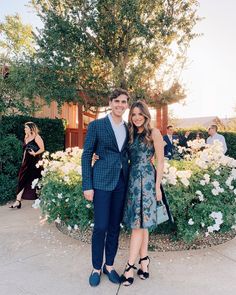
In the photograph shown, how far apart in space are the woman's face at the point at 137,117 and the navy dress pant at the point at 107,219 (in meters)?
0.53

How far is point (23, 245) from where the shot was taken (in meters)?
4.34

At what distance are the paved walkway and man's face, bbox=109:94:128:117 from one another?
67.0 inches

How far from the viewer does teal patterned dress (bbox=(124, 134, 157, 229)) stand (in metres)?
3.24

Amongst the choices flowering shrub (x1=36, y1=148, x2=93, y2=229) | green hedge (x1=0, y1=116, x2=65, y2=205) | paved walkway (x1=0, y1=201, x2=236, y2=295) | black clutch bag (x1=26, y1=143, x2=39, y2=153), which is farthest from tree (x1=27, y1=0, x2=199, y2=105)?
paved walkway (x1=0, y1=201, x2=236, y2=295)

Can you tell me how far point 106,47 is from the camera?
869 centimetres

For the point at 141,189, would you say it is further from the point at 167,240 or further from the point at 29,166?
the point at 29,166

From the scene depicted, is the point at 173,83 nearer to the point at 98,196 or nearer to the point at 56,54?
the point at 56,54

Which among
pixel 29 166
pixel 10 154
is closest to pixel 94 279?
pixel 29 166

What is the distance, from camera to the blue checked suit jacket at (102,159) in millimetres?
3143

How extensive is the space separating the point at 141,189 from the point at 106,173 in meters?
0.40

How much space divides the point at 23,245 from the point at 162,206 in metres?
2.09

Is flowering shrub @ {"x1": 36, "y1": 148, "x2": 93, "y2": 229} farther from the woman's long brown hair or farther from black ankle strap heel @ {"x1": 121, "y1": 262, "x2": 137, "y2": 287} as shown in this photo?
the woman's long brown hair

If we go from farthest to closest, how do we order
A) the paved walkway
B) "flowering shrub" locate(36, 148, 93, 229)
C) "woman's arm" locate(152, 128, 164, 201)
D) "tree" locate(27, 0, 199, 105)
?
1. "tree" locate(27, 0, 199, 105)
2. "flowering shrub" locate(36, 148, 93, 229)
3. "woman's arm" locate(152, 128, 164, 201)
4. the paved walkway

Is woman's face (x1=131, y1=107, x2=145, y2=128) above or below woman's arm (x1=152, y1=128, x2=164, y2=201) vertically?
above
